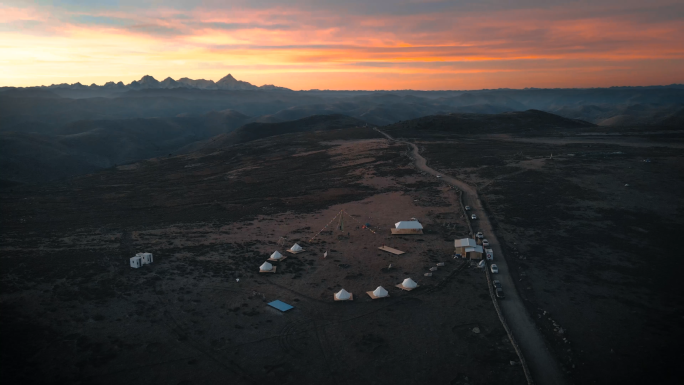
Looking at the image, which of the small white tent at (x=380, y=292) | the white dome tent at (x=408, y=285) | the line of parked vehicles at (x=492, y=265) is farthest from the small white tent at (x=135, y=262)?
the line of parked vehicles at (x=492, y=265)

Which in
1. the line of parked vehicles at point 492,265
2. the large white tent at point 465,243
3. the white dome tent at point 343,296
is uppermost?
the large white tent at point 465,243

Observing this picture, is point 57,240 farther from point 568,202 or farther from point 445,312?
point 568,202

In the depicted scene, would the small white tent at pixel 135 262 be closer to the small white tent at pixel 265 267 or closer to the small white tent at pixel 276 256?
the small white tent at pixel 265 267

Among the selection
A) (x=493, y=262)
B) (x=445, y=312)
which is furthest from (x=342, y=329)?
(x=493, y=262)

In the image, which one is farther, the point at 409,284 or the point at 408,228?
the point at 408,228

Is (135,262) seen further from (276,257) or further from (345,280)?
(345,280)

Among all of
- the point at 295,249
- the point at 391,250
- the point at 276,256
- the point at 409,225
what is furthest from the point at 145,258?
the point at 409,225
